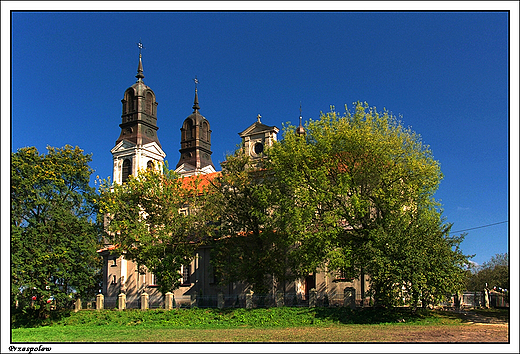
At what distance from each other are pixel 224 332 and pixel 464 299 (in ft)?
60.3

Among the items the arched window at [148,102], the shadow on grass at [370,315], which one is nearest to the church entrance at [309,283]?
the shadow on grass at [370,315]

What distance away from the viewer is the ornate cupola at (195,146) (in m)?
67.2

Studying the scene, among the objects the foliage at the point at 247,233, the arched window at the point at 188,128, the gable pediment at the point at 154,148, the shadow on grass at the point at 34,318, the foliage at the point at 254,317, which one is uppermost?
the arched window at the point at 188,128

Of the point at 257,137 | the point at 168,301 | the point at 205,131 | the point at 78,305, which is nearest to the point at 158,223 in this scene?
the point at 168,301

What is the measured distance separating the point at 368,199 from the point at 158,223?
14.6 metres

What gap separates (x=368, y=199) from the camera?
2883cm

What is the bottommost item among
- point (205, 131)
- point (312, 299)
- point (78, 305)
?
point (78, 305)

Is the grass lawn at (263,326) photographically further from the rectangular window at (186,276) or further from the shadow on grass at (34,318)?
the rectangular window at (186,276)

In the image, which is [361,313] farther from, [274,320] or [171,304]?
[171,304]

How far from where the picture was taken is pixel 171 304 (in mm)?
33188

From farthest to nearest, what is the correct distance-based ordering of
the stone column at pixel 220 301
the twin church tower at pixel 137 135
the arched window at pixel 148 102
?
1. the arched window at pixel 148 102
2. the twin church tower at pixel 137 135
3. the stone column at pixel 220 301

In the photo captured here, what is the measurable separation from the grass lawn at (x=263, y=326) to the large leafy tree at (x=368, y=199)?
1.84m

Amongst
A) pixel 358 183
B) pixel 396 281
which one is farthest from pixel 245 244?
pixel 396 281

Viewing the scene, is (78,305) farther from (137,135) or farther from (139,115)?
(139,115)
